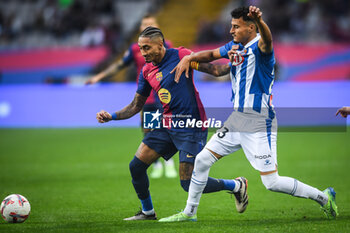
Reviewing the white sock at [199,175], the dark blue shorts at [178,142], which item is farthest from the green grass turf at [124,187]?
the dark blue shorts at [178,142]

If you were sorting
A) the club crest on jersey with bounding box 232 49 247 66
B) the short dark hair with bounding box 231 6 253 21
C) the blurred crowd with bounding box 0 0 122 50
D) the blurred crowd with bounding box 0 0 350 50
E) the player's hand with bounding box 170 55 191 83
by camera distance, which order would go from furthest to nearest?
1. the blurred crowd with bounding box 0 0 122 50
2. the blurred crowd with bounding box 0 0 350 50
3. the player's hand with bounding box 170 55 191 83
4. the club crest on jersey with bounding box 232 49 247 66
5. the short dark hair with bounding box 231 6 253 21

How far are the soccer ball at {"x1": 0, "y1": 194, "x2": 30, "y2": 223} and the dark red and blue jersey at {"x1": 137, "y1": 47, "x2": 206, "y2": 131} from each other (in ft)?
6.39

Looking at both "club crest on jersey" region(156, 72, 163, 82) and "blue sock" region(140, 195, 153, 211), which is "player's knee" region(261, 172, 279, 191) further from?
"club crest on jersey" region(156, 72, 163, 82)

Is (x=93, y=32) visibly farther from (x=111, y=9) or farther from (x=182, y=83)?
(x=182, y=83)

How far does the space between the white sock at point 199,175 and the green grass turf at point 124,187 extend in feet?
0.90

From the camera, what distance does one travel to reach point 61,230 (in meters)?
6.09

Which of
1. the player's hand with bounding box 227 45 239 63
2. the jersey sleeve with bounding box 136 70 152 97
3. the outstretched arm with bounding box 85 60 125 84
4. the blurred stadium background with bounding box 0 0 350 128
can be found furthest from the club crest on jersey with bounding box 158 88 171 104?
the blurred stadium background with bounding box 0 0 350 128

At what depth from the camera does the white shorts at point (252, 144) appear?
19.5 ft

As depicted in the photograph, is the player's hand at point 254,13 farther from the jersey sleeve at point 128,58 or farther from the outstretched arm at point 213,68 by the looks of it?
the jersey sleeve at point 128,58

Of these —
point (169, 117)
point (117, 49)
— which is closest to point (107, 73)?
point (169, 117)

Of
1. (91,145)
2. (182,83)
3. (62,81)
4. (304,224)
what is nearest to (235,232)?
(304,224)

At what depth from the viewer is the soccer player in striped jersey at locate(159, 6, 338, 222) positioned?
594 centimetres

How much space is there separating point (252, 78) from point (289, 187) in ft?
4.21

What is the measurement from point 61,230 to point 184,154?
5.37ft
